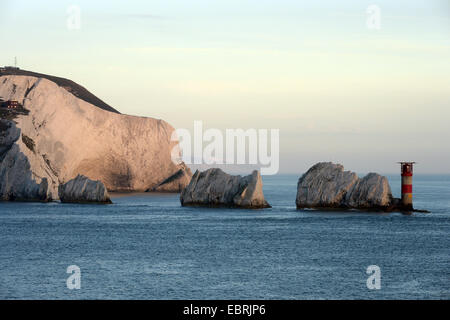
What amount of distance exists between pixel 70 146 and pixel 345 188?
2496 inches

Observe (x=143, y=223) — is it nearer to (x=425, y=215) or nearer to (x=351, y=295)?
(x=425, y=215)

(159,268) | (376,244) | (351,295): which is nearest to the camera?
(351,295)

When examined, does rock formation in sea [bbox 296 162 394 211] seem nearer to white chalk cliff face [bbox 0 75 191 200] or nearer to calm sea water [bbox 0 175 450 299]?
calm sea water [bbox 0 175 450 299]

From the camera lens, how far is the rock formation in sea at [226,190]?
324ft

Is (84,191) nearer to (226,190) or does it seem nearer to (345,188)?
(226,190)

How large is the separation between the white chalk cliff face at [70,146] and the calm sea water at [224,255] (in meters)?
21.9

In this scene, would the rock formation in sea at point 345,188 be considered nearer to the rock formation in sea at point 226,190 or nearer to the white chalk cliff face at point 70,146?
the rock formation in sea at point 226,190

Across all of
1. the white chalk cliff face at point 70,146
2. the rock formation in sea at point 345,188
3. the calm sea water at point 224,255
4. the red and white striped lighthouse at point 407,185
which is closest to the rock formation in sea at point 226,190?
the rock formation in sea at point 345,188

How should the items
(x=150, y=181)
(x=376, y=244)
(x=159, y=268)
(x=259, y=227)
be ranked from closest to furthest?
(x=159, y=268) < (x=376, y=244) < (x=259, y=227) < (x=150, y=181)

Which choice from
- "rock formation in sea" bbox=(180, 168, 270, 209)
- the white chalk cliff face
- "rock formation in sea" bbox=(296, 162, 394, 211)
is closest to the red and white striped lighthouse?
"rock formation in sea" bbox=(296, 162, 394, 211)

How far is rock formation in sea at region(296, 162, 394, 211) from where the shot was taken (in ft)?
292

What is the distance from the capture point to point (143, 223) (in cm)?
8019
